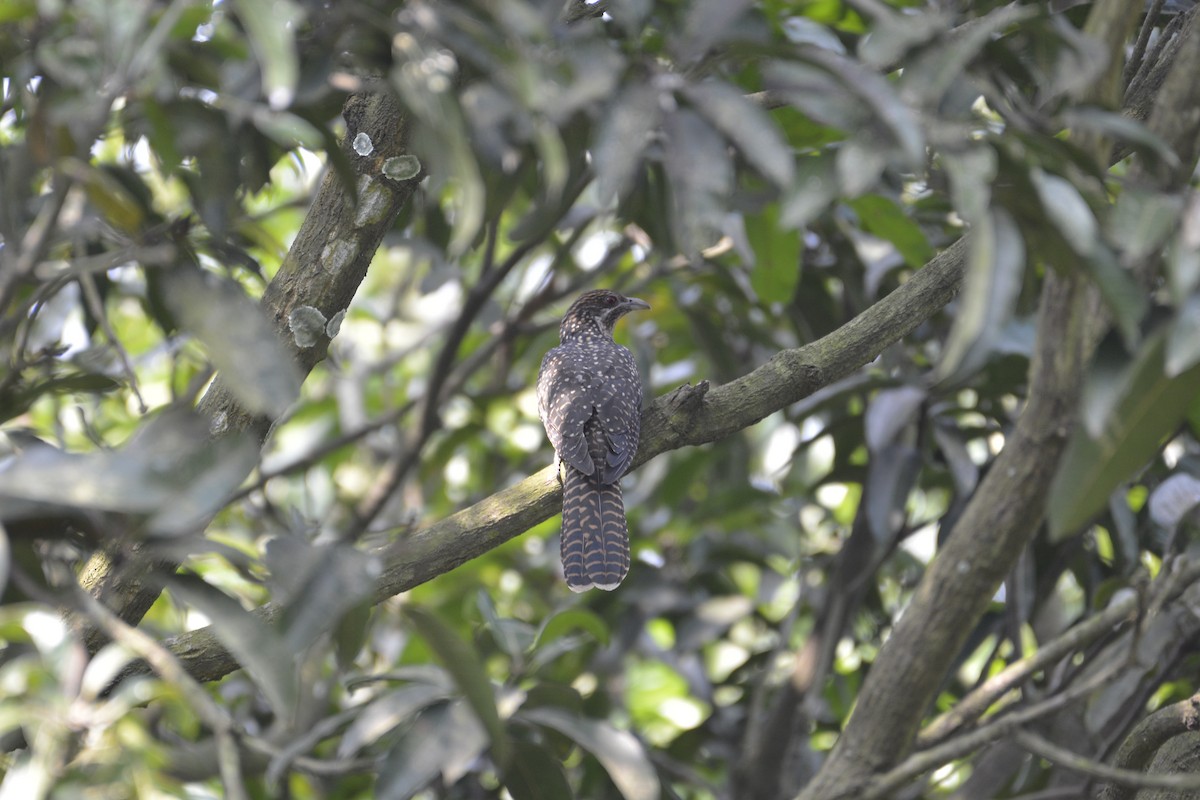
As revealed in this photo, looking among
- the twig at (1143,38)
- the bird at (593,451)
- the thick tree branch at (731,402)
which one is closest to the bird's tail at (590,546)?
the bird at (593,451)

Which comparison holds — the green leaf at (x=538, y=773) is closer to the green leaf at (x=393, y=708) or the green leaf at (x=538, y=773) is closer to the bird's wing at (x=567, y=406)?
the green leaf at (x=393, y=708)

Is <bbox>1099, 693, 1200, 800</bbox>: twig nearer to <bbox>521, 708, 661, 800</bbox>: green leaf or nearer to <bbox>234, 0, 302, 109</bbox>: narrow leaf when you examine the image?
<bbox>521, 708, 661, 800</bbox>: green leaf

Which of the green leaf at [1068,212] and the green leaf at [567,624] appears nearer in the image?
the green leaf at [1068,212]

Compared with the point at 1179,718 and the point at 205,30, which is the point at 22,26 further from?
the point at 1179,718

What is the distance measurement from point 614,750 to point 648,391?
3012 millimetres

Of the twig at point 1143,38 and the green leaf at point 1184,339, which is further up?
the green leaf at point 1184,339

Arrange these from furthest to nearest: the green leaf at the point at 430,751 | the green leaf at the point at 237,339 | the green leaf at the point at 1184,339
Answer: the green leaf at the point at 430,751 < the green leaf at the point at 237,339 < the green leaf at the point at 1184,339

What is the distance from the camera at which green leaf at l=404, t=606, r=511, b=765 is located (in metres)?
1.94

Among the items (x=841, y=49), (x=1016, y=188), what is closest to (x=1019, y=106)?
(x=1016, y=188)

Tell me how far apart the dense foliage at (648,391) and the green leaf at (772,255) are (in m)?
0.02

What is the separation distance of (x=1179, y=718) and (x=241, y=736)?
2.19 m

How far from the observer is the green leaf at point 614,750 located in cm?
287

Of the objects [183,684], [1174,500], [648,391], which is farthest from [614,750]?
[648,391]

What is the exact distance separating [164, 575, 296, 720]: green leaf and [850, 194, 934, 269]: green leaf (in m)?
3.00
